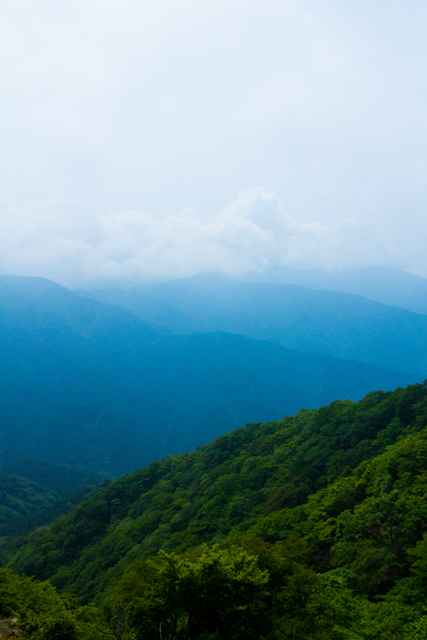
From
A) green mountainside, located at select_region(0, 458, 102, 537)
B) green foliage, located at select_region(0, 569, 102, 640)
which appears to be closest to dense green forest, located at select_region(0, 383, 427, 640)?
green foliage, located at select_region(0, 569, 102, 640)

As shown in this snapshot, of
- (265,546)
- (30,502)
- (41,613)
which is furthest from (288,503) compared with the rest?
(30,502)

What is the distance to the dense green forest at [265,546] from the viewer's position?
14945 millimetres

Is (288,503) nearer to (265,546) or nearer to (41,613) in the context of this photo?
(265,546)

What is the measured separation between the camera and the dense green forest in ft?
49.0

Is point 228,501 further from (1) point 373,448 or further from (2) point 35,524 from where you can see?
(2) point 35,524

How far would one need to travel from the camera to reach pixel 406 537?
74.0ft

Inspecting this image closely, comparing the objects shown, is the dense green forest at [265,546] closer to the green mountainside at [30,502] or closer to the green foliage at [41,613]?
the green foliage at [41,613]

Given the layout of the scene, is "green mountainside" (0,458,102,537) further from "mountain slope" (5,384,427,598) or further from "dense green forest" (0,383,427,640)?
"dense green forest" (0,383,427,640)

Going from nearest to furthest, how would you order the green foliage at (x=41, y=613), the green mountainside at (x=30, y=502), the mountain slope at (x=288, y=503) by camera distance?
the green foliage at (x=41, y=613) < the mountain slope at (x=288, y=503) < the green mountainside at (x=30, y=502)

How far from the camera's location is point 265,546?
20.8 m

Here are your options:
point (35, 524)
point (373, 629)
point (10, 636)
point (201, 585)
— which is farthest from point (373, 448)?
point (35, 524)

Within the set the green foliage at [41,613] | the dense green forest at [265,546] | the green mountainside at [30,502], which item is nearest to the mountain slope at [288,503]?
the dense green forest at [265,546]

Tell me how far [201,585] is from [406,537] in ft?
49.7

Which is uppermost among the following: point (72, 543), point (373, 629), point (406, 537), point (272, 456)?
point (272, 456)
